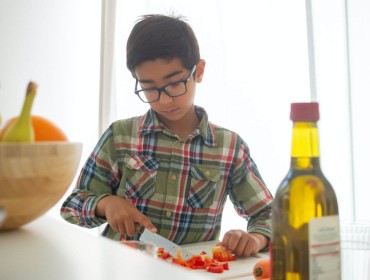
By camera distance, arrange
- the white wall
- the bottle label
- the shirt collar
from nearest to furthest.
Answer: the bottle label → the shirt collar → the white wall

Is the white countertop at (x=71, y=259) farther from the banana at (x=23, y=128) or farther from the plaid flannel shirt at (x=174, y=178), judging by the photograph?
the plaid flannel shirt at (x=174, y=178)

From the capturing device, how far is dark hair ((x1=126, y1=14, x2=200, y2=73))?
150 cm

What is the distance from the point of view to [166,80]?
1.48m

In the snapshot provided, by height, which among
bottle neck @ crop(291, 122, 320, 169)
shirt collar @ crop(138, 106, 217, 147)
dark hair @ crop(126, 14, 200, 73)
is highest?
dark hair @ crop(126, 14, 200, 73)

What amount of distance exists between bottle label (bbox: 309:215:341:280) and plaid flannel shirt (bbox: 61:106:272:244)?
1.01 metres

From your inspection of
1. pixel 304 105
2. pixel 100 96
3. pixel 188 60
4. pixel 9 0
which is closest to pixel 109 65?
pixel 100 96

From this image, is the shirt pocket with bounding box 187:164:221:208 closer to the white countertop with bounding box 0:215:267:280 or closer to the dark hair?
the dark hair

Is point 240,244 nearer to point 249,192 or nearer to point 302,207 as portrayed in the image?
point 249,192

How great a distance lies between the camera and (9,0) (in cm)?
276

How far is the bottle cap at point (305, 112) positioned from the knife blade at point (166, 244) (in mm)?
612

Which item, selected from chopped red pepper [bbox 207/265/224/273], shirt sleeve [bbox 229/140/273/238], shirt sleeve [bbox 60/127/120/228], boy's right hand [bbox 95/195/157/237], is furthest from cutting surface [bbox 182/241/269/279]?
shirt sleeve [bbox 60/127/120/228]

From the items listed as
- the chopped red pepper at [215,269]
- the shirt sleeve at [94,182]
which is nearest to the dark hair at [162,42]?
the shirt sleeve at [94,182]

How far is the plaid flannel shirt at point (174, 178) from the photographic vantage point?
154 centimetres

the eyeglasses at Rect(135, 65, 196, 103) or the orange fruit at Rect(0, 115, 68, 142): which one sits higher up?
the eyeglasses at Rect(135, 65, 196, 103)
